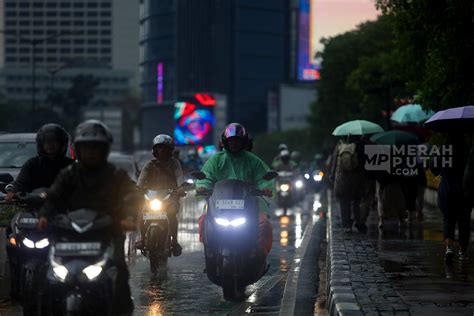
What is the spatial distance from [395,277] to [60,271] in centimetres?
525

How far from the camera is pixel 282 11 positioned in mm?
197250

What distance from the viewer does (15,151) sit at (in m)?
18.4

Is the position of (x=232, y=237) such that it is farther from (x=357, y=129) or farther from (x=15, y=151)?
(x=357, y=129)

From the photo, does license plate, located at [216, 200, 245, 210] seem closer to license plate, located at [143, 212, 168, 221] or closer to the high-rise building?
license plate, located at [143, 212, 168, 221]

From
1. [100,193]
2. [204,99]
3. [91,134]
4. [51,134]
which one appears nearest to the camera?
[91,134]

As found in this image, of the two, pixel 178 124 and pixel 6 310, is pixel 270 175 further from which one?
pixel 178 124

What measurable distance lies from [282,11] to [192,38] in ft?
67.7

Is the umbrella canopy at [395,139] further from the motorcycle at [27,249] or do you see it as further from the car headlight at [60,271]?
the car headlight at [60,271]

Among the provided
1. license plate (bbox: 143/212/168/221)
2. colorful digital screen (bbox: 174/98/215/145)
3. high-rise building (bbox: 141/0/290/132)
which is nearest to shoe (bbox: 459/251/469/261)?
license plate (bbox: 143/212/168/221)

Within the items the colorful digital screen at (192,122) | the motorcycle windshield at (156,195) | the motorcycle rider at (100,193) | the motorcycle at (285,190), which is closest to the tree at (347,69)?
the motorcycle at (285,190)

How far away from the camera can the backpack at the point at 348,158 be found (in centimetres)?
1977

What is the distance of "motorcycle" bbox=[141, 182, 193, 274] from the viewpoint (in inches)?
569

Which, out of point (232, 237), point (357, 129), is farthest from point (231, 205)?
point (357, 129)

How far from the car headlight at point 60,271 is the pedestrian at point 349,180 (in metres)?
12.2
